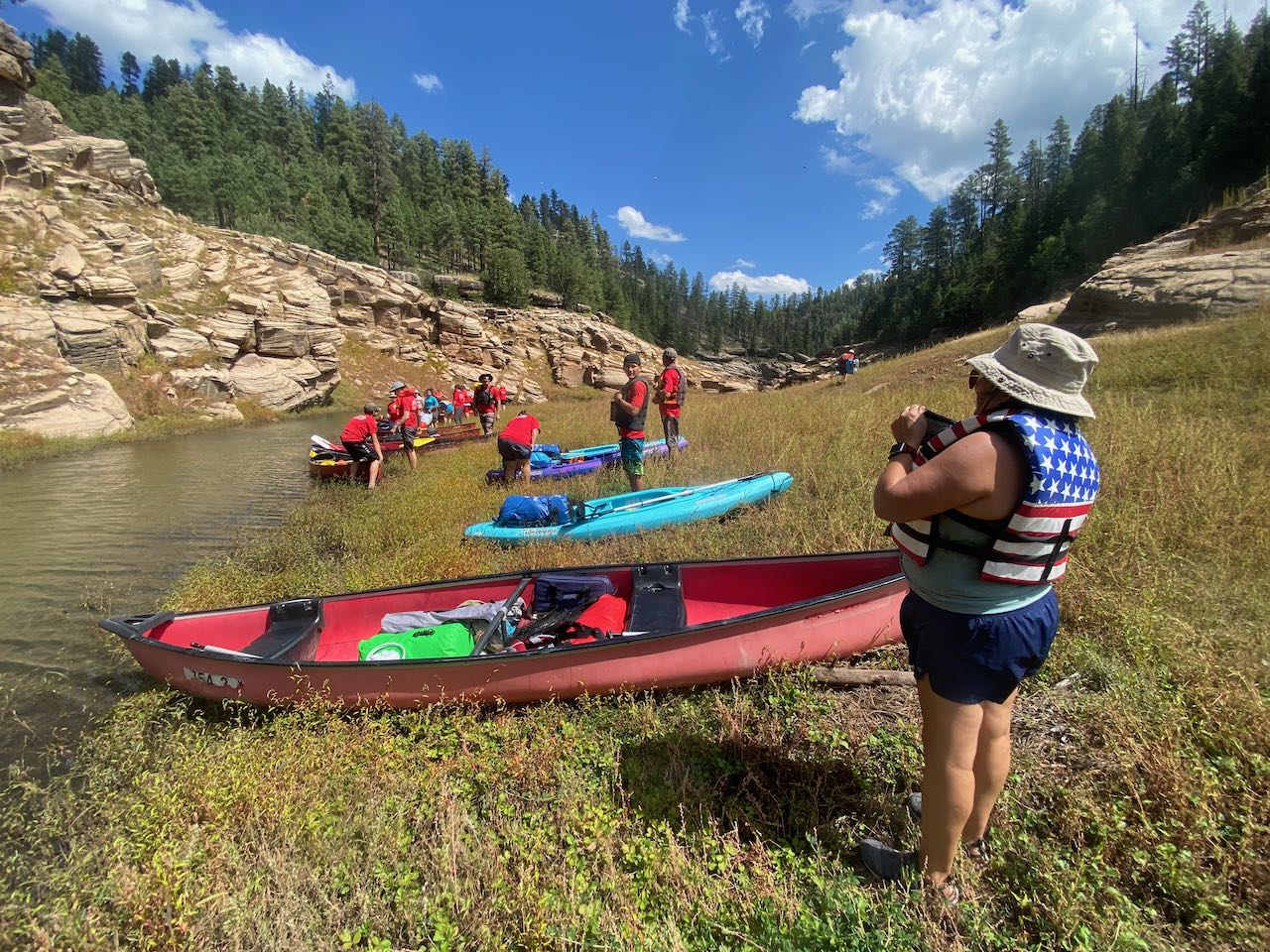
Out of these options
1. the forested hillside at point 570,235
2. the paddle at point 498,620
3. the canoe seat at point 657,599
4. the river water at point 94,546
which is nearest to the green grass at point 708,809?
the paddle at point 498,620

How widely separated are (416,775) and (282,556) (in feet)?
17.7

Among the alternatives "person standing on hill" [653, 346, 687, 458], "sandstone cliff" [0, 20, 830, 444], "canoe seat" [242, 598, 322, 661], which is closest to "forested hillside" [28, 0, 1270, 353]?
"sandstone cliff" [0, 20, 830, 444]

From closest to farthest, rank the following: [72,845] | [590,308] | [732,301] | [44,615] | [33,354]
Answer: [72,845], [44,615], [33,354], [590,308], [732,301]

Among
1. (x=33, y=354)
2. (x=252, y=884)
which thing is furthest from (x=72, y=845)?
(x=33, y=354)

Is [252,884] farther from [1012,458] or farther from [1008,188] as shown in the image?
[1008,188]

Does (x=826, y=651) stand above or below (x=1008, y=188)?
below

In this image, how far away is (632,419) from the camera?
8703 millimetres

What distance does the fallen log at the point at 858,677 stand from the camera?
145 inches

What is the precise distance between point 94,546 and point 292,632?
21.0 ft

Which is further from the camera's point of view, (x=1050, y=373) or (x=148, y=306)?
(x=148, y=306)

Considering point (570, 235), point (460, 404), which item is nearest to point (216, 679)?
point (460, 404)

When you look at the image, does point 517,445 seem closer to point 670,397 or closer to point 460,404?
point 670,397

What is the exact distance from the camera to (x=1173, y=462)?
5.47 meters

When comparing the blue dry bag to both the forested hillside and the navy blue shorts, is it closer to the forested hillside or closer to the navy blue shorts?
the navy blue shorts
